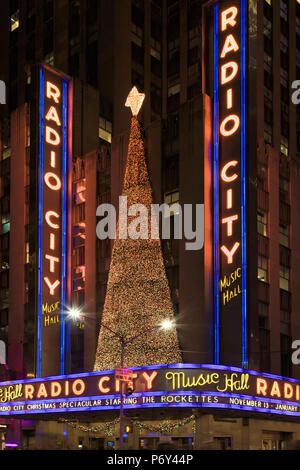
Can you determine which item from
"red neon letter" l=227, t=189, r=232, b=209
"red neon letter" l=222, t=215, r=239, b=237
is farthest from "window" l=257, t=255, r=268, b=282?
"red neon letter" l=227, t=189, r=232, b=209

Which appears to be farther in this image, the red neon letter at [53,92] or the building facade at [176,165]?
the red neon letter at [53,92]

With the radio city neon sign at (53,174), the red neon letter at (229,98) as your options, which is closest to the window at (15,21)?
the radio city neon sign at (53,174)

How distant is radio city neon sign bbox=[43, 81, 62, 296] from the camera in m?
41.2

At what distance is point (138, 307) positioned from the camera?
117 ft

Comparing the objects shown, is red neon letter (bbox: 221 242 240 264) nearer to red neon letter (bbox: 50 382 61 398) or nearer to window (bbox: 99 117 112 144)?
red neon letter (bbox: 50 382 61 398)

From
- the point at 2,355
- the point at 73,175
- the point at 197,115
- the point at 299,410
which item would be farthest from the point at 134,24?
the point at 299,410

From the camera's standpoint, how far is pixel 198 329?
116 ft

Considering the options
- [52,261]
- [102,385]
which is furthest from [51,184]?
[102,385]

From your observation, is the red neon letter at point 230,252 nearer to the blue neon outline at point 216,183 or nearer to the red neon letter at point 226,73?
the blue neon outline at point 216,183

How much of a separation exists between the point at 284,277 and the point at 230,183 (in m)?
10.4

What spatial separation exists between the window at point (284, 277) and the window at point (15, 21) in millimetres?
42417

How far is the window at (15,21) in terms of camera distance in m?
68.8

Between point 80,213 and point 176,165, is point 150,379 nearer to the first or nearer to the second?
point 176,165

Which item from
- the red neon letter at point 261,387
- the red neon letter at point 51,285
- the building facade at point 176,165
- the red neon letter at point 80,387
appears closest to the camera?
the red neon letter at point 261,387
